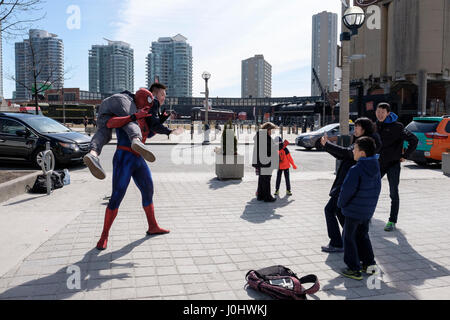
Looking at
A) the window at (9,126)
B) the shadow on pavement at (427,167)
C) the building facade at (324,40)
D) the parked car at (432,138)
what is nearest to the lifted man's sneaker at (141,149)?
the window at (9,126)

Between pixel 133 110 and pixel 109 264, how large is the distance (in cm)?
192

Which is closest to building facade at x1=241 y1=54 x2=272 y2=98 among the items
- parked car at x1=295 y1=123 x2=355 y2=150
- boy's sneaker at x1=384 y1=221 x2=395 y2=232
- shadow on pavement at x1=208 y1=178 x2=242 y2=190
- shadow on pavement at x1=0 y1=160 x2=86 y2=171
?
parked car at x1=295 y1=123 x2=355 y2=150

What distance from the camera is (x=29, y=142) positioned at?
472 inches

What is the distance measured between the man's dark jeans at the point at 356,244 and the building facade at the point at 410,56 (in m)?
39.9

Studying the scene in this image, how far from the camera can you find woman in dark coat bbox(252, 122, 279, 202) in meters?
7.92

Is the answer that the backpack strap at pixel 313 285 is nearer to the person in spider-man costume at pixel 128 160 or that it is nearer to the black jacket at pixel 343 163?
the black jacket at pixel 343 163

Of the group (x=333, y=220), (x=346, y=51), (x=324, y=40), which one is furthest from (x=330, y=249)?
(x=324, y=40)

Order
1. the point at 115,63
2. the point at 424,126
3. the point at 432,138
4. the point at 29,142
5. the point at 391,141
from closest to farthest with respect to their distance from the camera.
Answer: the point at 391,141, the point at 29,142, the point at 432,138, the point at 424,126, the point at 115,63

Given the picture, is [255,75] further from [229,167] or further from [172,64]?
[229,167]

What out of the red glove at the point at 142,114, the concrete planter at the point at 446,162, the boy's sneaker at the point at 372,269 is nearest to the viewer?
the boy's sneaker at the point at 372,269

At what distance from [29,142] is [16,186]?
170 inches

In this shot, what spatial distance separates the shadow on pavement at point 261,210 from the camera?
6.61 meters

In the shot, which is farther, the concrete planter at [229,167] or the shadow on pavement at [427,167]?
the shadow on pavement at [427,167]

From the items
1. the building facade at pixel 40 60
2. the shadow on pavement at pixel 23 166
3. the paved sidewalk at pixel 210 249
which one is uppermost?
the building facade at pixel 40 60
